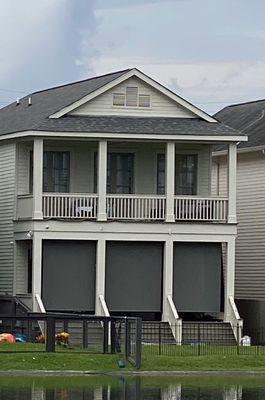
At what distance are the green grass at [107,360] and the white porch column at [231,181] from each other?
8197 millimetres

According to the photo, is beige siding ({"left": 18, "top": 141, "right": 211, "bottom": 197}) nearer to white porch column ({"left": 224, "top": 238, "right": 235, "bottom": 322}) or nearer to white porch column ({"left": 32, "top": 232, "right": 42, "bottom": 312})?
white porch column ({"left": 32, "top": 232, "right": 42, "bottom": 312})

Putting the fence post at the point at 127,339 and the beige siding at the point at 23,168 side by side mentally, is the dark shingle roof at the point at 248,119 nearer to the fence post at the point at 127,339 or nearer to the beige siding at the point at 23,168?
the beige siding at the point at 23,168

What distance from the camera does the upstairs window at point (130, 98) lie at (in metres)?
50.2

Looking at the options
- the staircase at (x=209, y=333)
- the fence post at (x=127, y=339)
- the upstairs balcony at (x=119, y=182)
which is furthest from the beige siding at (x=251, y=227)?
the fence post at (x=127, y=339)

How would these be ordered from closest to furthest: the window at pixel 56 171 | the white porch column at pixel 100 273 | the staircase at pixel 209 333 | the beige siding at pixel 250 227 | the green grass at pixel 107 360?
the green grass at pixel 107 360 → the staircase at pixel 209 333 → the white porch column at pixel 100 273 → the window at pixel 56 171 → the beige siding at pixel 250 227

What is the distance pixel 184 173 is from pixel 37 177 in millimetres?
7247

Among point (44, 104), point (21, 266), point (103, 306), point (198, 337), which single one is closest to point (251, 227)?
point (198, 337)

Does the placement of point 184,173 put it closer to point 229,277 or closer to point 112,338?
point 229,277

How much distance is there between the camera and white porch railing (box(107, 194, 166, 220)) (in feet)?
160

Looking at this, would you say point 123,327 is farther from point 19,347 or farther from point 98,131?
point 98,131

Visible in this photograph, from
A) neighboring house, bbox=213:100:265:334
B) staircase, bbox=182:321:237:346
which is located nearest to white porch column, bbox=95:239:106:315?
staircase, bbox=182:321:237:346

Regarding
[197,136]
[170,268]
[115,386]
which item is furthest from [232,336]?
[115,386]

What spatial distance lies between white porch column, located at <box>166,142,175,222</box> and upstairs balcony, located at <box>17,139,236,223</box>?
0.04 m

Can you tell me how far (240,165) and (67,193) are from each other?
9.83 m
